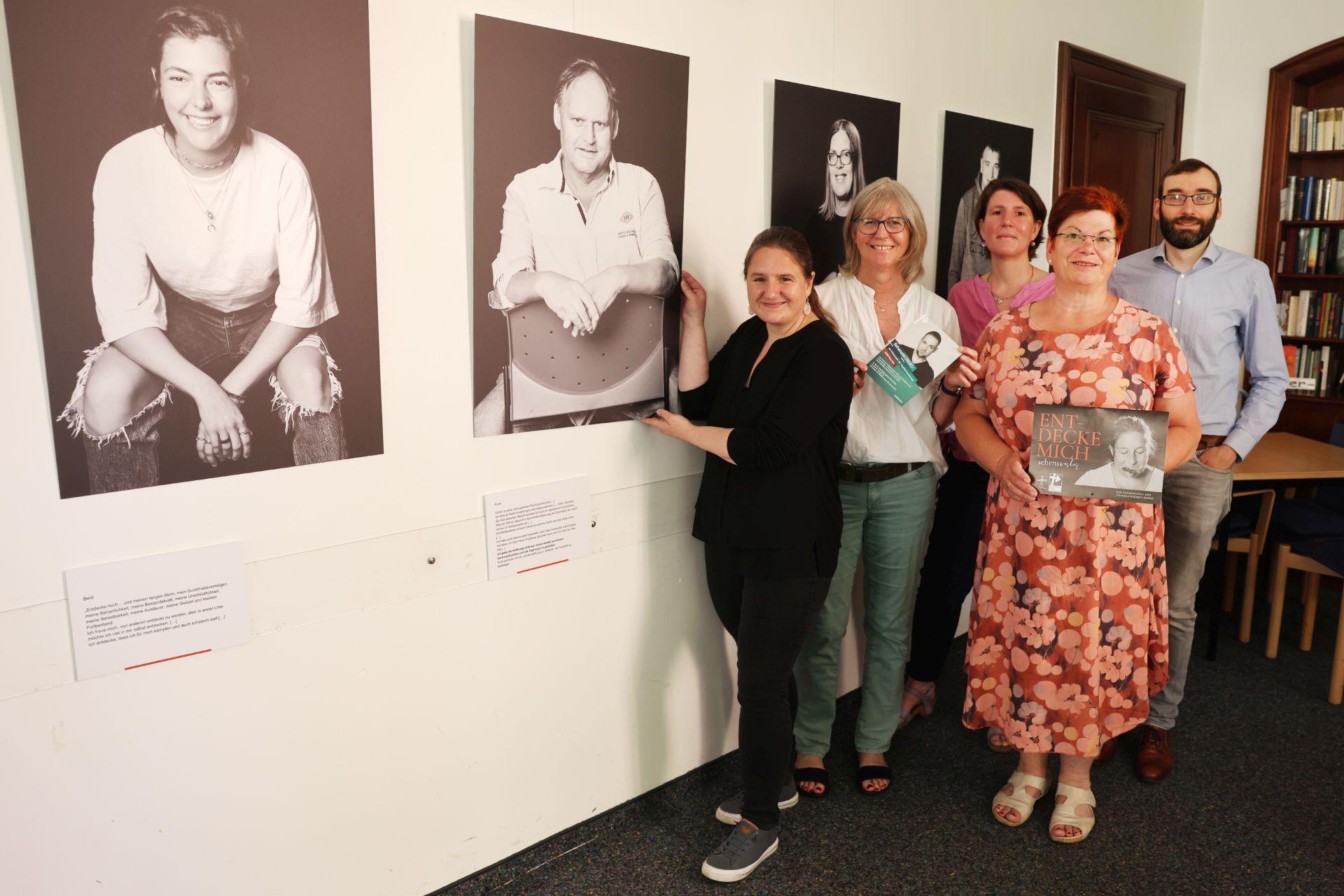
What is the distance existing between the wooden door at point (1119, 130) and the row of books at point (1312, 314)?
999 mm

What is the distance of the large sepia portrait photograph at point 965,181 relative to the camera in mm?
3104

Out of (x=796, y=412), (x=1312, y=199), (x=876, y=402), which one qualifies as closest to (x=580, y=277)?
(x=796, y=412)

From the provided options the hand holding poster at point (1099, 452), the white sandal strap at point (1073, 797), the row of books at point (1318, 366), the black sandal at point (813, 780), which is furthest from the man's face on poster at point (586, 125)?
the row of books at point (1318, 366)

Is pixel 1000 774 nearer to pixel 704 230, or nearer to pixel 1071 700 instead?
pixel 1071 700

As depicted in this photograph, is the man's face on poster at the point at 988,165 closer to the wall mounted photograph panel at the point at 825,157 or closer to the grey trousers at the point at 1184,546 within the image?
the wall mounted photograph panel at the point at 825,157

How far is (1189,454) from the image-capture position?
230 cm

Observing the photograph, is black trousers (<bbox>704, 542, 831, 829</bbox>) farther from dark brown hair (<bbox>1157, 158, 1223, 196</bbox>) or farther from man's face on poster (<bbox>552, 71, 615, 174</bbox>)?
dark brown hair (<bbox>1157, 158, 1223, 196</bbox>)

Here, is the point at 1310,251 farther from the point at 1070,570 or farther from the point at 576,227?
the point at 576,227

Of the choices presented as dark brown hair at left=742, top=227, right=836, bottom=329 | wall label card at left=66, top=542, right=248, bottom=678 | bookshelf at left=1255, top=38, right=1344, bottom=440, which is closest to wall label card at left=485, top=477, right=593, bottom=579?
wall label card at left=66, top=542, right=248, bottom=678

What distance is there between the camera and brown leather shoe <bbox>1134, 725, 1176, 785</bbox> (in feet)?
8.84

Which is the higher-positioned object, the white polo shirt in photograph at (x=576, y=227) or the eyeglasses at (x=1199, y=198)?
the eyeglasses at (x=1199, y=198)

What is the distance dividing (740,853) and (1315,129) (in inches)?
187

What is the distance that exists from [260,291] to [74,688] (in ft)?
2.50

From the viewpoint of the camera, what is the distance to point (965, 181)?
3.17m
